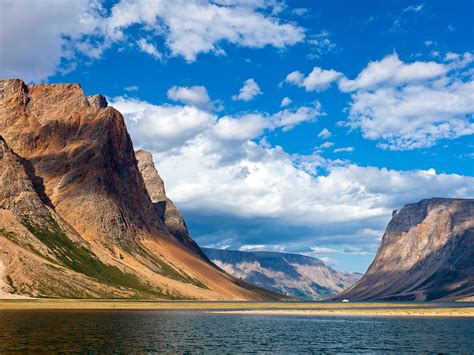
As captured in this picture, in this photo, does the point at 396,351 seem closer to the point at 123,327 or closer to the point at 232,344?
the point at 232,344

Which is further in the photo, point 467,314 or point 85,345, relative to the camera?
point 467,314

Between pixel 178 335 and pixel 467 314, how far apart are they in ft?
373

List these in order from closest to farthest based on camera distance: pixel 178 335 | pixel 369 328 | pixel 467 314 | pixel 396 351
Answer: pixel 396 351, pixel 178 335, pixel 369 328, pixel 467 314

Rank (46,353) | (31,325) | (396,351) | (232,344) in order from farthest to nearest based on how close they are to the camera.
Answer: (31,325) < (232,344) < (396,351) < (46,353)

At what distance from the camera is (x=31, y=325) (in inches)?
4264

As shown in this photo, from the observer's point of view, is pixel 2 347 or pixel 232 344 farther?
pixel 232 344

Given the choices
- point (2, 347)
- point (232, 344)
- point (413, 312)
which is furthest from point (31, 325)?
point (413, 312)

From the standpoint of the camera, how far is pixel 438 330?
11288 cm

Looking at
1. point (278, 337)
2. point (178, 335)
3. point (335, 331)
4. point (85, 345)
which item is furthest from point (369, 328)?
point (85, 345)

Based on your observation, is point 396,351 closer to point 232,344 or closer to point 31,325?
point 232,344

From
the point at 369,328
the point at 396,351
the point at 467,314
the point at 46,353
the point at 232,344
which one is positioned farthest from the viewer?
the point at 467,314

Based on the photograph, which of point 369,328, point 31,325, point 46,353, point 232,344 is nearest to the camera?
point 46,353

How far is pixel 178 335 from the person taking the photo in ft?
321

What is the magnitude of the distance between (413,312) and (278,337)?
101 meters
